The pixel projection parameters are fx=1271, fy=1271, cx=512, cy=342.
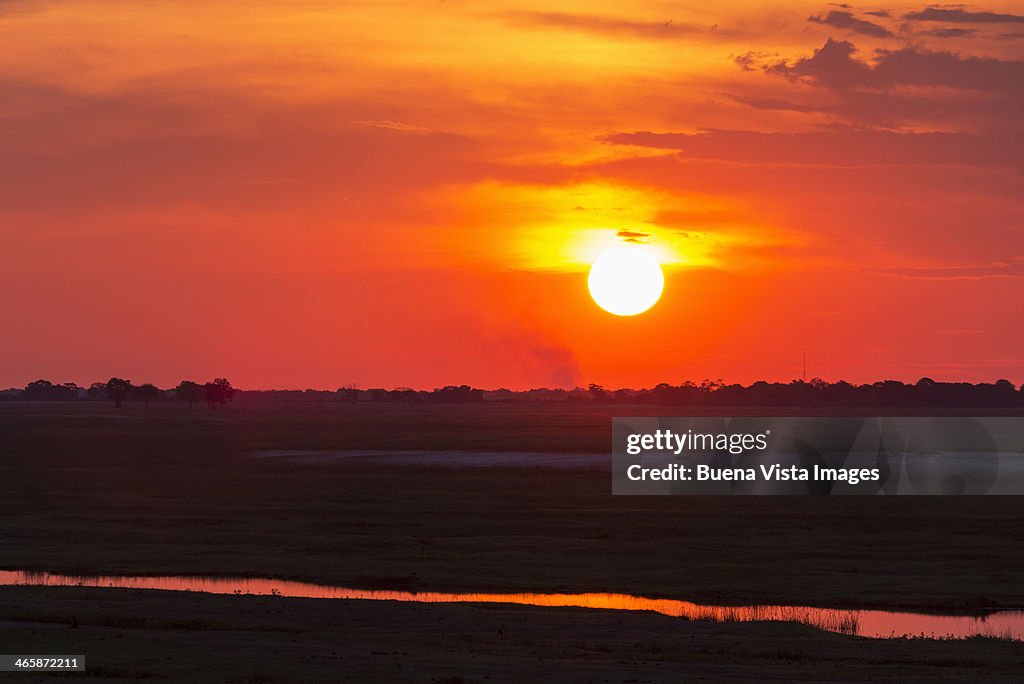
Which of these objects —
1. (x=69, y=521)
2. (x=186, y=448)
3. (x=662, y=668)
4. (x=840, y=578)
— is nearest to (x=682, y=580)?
(x=840, y=578)

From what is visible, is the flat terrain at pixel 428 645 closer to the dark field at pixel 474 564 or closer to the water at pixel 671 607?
the dark field at pixel 474 564

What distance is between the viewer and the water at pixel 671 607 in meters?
36.3

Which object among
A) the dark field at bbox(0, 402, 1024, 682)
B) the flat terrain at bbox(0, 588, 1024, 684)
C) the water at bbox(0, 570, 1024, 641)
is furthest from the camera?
the water at bbox(0, 570, 1024, 641)

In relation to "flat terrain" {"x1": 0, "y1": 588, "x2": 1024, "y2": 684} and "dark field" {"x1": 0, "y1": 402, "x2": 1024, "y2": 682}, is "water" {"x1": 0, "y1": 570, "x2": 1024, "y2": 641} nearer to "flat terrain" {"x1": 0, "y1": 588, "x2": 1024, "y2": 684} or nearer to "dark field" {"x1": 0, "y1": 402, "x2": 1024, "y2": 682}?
"dark field" {"x1": 0, "y1": 402, "x2": 1024, "y2": 682}

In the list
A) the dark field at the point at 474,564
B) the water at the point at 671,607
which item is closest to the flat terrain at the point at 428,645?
the dark field at the point at 474,564

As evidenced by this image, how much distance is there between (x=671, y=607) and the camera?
40.8m

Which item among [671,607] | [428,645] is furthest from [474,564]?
[428,645]

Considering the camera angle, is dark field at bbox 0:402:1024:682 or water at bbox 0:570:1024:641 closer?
dark field at bbox 0:402:1024:682

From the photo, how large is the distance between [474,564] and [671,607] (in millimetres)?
10170

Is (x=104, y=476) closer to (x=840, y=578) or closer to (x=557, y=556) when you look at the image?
(x=557, y=556)

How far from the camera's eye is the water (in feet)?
119

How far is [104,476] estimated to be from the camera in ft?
291

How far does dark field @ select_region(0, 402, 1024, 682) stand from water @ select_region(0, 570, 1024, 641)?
125 cm

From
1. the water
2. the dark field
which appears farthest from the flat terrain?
the water
